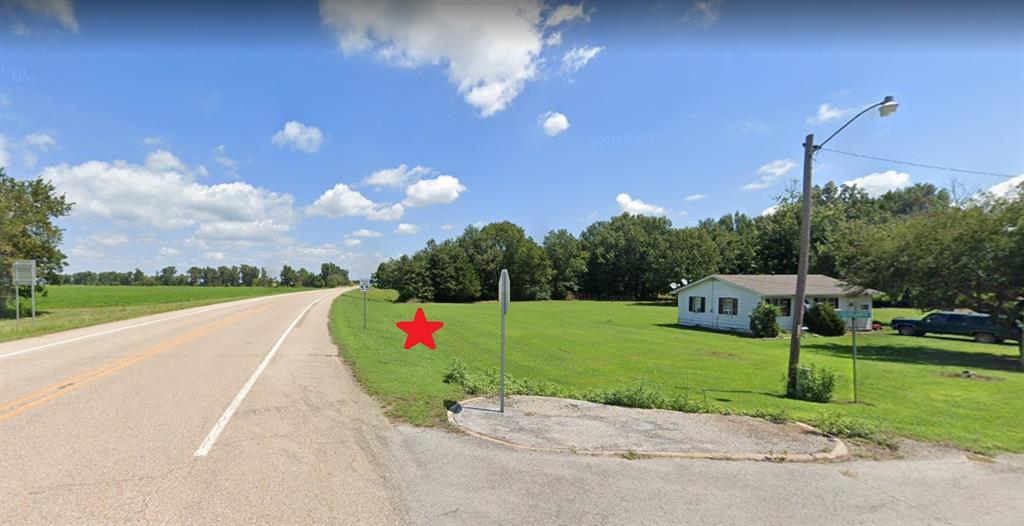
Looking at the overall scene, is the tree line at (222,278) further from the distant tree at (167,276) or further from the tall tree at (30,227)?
the tall tree at (30,227)

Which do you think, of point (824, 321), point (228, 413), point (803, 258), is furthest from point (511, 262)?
point (228, 413)

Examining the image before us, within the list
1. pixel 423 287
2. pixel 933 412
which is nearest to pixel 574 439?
pixel 933 412

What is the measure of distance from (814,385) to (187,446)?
12.5 metres

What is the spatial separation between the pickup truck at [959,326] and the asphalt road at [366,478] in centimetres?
2930

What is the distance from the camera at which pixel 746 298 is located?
92.1 ft

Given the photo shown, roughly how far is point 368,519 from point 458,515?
0.76 meters

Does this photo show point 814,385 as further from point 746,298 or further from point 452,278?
point 452,278

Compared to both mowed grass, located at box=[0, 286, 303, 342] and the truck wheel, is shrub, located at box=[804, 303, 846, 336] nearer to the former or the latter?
the truck wheel

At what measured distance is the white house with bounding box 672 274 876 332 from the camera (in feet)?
91.7

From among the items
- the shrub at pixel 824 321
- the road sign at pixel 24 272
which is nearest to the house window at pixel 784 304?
the shrub at pixel 824 321

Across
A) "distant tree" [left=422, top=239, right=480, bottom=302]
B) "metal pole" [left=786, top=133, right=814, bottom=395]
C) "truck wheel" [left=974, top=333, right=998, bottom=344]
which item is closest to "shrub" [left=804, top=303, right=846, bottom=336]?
"truck wheel" [left=974, top=333, right=998, bottom=344]

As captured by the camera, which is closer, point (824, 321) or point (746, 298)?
point (824, 321)

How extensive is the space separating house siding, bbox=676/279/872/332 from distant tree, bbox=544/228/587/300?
48838 millimetres

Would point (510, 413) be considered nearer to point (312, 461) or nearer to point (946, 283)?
point (312, 461)
